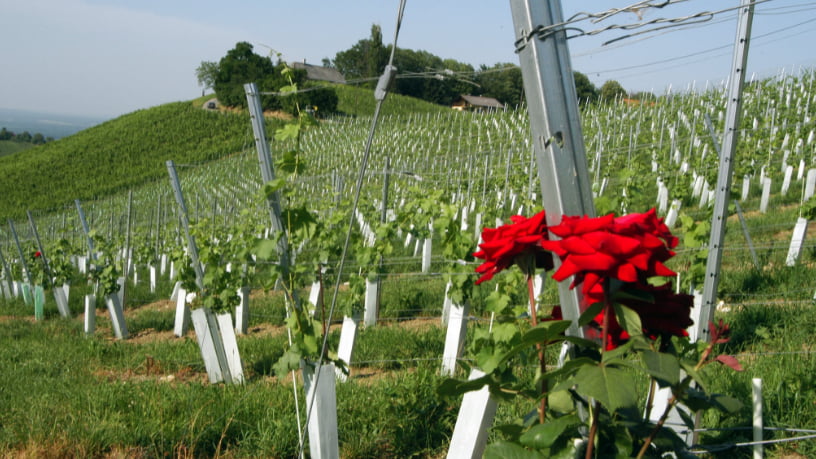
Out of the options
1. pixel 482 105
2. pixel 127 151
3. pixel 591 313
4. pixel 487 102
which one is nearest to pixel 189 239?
pixel 591 313

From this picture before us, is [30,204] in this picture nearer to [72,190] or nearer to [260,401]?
[72,190]

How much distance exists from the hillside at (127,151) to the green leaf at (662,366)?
1394 inches

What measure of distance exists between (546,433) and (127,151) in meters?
46.8

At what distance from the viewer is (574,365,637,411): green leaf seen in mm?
1110

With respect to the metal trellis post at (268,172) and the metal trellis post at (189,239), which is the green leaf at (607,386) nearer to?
the metal trellis post at (268,172)

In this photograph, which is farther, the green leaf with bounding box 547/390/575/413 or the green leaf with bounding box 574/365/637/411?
the green leaf with bounding box 547/390/575/413

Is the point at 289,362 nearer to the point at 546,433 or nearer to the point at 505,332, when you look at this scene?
the point at 505,332

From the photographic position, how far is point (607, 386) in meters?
1.14

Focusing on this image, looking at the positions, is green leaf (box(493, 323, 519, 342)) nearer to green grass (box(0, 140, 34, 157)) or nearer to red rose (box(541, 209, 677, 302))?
red rose (box(541, 209, 677, 302))

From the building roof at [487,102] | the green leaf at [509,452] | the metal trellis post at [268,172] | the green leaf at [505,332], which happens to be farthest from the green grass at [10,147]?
the green leaf at [509,452]

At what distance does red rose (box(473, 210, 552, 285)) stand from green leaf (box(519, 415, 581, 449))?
1.06ft

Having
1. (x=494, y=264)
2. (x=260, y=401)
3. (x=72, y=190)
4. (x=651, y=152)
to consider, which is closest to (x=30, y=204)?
(x=72, y=190)

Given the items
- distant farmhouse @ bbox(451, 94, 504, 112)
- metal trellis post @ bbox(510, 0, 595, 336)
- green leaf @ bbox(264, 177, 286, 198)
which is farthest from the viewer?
distant farmhouse @ bbox(451, 94, 504, 112)

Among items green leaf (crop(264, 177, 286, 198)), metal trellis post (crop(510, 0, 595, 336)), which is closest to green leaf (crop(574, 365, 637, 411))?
metal trellis post (crop(510, 0, 595, 336))
